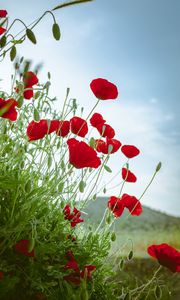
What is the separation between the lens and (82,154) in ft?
5.95

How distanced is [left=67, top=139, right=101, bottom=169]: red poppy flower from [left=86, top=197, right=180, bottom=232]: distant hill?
7827 mm

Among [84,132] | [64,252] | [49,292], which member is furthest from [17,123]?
[49,292]

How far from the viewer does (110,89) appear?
2076 mm

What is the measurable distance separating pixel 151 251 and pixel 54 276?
0.60 m

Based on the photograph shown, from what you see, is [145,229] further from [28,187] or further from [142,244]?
[28,187]

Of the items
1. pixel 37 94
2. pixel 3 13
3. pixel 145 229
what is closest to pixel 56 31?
pixel 3 13

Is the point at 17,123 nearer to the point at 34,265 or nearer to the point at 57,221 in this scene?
the point at 57,221

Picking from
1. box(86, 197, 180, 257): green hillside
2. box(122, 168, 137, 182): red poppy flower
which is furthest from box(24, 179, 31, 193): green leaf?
box(86, 197, 180, 257): green hillside

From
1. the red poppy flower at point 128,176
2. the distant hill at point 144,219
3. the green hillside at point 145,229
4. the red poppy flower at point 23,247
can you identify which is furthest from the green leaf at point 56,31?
the distant hill at point 144,219

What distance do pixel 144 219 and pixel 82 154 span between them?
1044 cm

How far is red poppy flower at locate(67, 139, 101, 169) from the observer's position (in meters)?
1.81

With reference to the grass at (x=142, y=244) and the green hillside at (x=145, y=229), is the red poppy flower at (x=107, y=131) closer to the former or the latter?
the grass at (x=142, y=244)

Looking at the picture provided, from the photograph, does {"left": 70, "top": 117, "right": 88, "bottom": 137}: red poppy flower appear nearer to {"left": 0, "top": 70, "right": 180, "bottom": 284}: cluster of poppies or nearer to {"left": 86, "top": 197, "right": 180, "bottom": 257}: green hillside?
{"left": 0, "top": 70, "right": 180, "bottom": 284}: cluster of poppies

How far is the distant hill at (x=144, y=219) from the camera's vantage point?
1080cm
